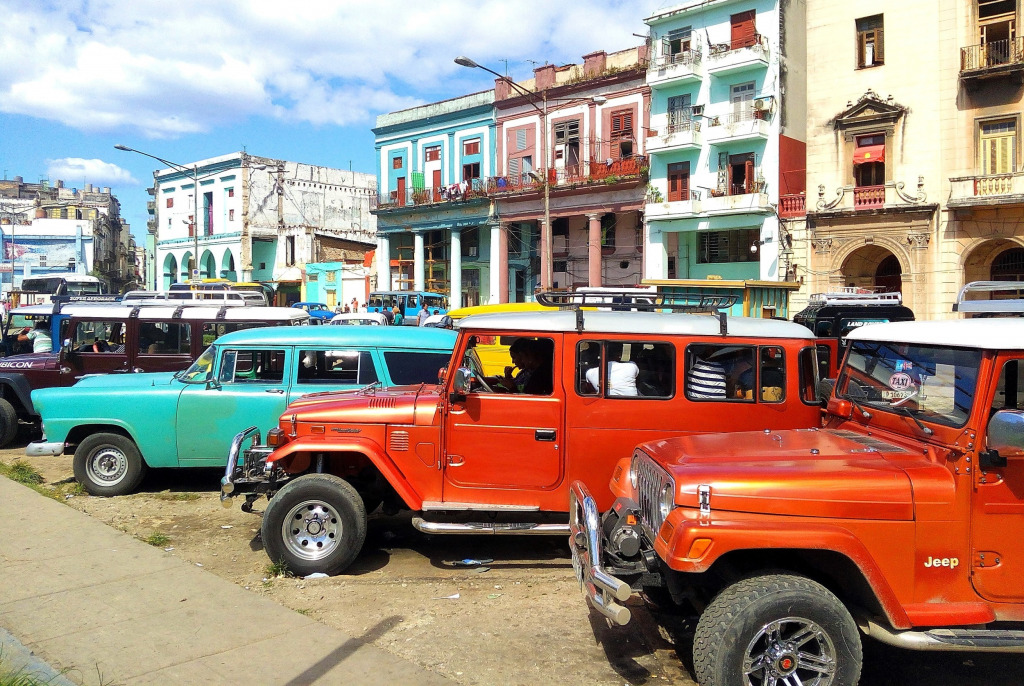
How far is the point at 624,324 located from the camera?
20.4 feet

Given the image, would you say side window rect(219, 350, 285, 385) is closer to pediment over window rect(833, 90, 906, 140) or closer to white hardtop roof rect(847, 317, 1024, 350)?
white hardtop roof rect(847, 317, 1024, 350)

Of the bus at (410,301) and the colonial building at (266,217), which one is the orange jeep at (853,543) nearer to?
the bus at (410,301)

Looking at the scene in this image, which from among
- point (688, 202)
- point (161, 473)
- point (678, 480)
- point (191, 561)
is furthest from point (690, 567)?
point (688, 202)

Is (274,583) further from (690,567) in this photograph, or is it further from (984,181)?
(984,181)

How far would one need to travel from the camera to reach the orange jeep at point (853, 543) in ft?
12.6

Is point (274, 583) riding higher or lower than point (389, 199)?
lower

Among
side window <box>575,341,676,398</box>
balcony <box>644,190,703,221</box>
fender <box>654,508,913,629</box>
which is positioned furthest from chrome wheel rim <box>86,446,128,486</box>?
balcony <box>644,190,703,221</box>

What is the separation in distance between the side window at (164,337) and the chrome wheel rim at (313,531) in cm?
626

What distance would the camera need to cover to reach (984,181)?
73.6 feet

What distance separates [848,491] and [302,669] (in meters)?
3.23

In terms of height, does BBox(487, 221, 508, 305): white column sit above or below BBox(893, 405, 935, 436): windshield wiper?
above

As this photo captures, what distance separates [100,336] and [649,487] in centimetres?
985

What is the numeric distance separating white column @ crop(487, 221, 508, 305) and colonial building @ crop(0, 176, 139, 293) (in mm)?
31302

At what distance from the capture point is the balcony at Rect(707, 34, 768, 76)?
2678cm
